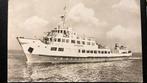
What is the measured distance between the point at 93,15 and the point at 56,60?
1.14ft

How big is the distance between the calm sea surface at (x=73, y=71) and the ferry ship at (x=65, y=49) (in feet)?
0.11

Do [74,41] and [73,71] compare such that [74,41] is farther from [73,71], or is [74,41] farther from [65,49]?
[73,71]

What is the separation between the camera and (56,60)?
1.31m

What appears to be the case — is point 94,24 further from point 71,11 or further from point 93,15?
point 71,11

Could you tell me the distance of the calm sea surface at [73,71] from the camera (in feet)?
4.07

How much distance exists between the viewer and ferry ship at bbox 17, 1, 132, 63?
1.28 meters

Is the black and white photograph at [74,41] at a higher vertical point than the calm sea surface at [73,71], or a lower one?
higher

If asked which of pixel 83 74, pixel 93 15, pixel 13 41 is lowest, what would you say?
pixel 83 74

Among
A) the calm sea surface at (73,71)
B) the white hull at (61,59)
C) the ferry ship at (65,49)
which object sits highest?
the ferry ship at (65,49)

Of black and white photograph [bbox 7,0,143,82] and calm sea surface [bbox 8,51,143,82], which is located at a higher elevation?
black and white photograph [bbox 7,0,143,82]

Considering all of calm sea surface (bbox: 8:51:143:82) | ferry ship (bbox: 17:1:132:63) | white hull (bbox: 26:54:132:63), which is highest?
ferry ship (bbox: 17:1:132:63)

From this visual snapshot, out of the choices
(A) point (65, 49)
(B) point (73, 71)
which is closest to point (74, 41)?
(A) point (65, 49)

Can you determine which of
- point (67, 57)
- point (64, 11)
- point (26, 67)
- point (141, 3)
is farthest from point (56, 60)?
point (141, 3)

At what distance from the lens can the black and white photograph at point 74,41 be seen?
126 cm
